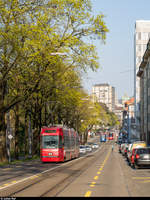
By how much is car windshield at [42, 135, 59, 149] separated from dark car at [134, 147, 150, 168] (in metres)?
10.8

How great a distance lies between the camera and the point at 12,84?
38.5 m

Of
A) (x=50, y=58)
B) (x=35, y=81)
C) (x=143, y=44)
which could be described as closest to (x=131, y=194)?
(x=50, y=58)

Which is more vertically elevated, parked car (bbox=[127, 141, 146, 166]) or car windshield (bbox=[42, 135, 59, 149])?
car windshield (bbox=[42, 135, 59, 149])

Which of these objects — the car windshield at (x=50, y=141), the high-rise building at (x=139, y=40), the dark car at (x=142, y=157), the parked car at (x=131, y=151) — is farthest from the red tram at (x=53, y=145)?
the high-rise building at (x=139, y=40)

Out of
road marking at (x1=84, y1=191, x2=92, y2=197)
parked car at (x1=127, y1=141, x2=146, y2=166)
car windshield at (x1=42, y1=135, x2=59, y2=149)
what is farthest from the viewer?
car windshield at (x1=42, y1=135, x2=59, y2=149)

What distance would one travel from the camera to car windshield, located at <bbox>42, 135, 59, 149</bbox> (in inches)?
1459

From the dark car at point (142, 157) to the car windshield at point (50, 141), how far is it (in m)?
10.8

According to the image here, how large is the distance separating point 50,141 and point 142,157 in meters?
11.8

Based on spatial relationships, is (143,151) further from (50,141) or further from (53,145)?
(50,141)

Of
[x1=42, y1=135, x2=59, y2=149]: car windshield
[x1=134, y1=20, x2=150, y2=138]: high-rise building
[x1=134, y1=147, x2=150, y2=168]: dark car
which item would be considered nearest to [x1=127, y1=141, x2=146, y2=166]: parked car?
[x1=134, y1=147, x2=150, y2=168]: dark car

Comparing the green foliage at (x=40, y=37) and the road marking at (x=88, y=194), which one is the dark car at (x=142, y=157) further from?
the road marking at (x=88, y=194)

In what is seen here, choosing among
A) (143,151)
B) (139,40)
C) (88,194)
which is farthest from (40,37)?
(139,40)

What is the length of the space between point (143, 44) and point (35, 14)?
385 feet

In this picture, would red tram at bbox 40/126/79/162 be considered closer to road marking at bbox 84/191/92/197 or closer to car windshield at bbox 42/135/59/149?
car windshield at bbox 42/135/59/149
